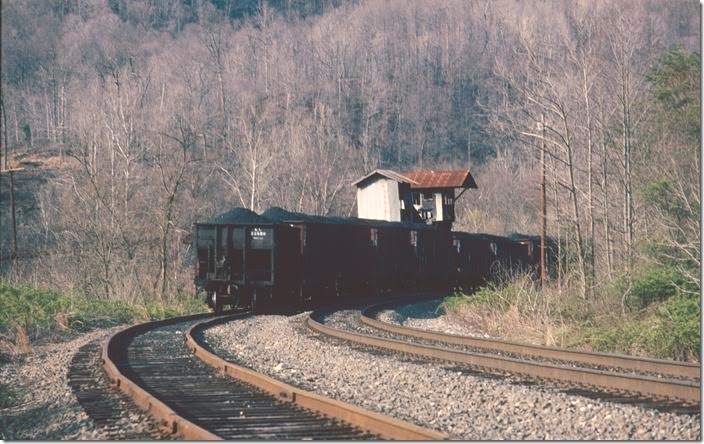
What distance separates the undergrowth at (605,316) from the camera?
1343cm

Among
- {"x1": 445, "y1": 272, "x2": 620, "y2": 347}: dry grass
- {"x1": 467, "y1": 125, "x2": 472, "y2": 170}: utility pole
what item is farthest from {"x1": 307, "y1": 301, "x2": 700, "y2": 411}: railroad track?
{"x1": 467, "y1": 125, "x2": 472, "y2": 170}: utility pole

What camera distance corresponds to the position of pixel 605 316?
669 inches

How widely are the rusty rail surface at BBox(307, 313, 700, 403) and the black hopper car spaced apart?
7770 millimetres

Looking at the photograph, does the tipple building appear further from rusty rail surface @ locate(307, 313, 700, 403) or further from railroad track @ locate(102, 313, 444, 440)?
railroad track @ locate(102, 313, 444, 440)

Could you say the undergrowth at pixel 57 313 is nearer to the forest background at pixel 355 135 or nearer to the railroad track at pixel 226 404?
the forest background at pixel 355 135

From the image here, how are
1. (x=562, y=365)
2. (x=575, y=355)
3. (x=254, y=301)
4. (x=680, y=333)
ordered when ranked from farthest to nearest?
(x=254, y=301), (x=680, y=333), (x=575, y=355), (x=562, y=365)

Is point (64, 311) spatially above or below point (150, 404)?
below

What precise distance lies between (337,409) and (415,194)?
1861 inches

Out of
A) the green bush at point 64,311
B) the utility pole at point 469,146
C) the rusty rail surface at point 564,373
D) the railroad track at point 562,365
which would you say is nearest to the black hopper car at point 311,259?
the green bush at point 64,311

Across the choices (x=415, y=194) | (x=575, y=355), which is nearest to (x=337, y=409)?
(x=575, y=355)

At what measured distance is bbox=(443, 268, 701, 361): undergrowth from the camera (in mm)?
13430

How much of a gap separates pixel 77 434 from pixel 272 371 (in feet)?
12.8

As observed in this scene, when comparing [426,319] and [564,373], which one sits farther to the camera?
[426,319]

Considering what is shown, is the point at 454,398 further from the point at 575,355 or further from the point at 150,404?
the point at 575,355
